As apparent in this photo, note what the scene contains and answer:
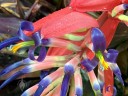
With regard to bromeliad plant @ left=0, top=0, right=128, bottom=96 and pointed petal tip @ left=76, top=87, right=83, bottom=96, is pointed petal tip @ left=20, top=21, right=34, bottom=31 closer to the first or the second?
bromeliad plant @ left=0, top=0, right=128, bottom=96

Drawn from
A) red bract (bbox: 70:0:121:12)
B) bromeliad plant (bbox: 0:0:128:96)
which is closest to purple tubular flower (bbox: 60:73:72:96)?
bromeliad plant (bbox: 0:0:128:96)

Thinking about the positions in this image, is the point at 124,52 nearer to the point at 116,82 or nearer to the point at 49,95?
the point at 116,82

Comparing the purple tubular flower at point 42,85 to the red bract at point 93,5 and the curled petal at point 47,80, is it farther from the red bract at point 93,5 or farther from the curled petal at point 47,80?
the red bract at point 93,5

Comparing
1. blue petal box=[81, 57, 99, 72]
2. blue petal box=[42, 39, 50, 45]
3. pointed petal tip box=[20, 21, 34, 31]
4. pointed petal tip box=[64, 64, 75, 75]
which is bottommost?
pointed petal tip box=[64, 64, 75, 75]

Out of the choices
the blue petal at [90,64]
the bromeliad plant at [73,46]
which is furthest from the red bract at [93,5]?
the blue petal at [90,64]

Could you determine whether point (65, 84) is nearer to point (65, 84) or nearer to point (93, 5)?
point (65, 84)

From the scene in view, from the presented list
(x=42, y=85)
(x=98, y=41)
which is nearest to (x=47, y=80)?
(x=42, y=85)

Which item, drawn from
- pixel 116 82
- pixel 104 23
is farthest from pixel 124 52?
pixel 104 23
